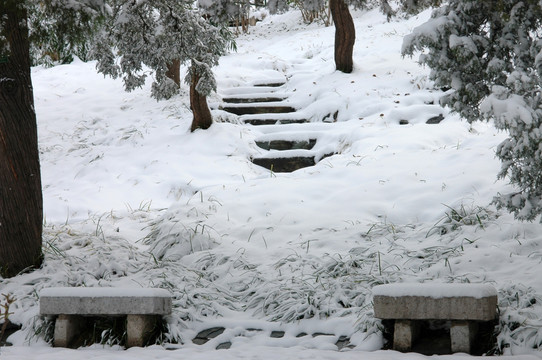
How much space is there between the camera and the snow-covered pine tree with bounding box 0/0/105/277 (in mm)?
4492

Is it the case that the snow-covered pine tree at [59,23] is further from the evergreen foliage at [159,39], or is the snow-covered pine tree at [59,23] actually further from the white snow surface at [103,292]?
the white snow surface at [103,292]

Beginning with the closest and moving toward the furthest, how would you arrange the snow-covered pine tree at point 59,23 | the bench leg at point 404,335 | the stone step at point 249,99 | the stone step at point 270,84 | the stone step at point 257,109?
the bench leg at point 404,335 < the snow-covered pine tree at point 59,23 < the stone step at point 257,109 < the stone step at point 249,99 < the stone step at point 270,84

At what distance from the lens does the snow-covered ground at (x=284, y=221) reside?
4004 mm

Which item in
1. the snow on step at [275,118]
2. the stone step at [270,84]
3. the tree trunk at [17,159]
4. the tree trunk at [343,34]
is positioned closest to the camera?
the tree trunk at [17,159]

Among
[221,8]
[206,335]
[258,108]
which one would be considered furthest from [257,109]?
[206,335]

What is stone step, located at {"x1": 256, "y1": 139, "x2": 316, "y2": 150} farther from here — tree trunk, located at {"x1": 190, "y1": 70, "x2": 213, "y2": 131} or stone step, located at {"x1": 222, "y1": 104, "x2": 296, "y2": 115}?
stone step, located at {"x1": 222, "y1": 104, "x2": 296, "y2": 115}

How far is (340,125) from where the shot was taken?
905 centimetres

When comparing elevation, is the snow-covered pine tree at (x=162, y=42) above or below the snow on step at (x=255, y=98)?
above

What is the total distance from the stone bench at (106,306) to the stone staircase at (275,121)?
14.4ft

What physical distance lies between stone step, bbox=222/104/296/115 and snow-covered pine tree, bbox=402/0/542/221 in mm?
6226

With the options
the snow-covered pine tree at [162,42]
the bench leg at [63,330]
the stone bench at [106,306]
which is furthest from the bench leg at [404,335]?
the snow-covered pine tree at [162,42]

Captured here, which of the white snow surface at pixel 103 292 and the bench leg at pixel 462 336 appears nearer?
the bench leg at pixel 462 336

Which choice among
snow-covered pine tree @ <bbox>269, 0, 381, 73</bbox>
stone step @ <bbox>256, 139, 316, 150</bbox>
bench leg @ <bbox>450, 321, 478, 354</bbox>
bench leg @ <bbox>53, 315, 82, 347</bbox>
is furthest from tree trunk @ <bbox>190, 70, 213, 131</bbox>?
bench leg @ <bbox>450, 321, 478, 354</bbox>

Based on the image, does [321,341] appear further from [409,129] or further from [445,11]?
[409,129]
